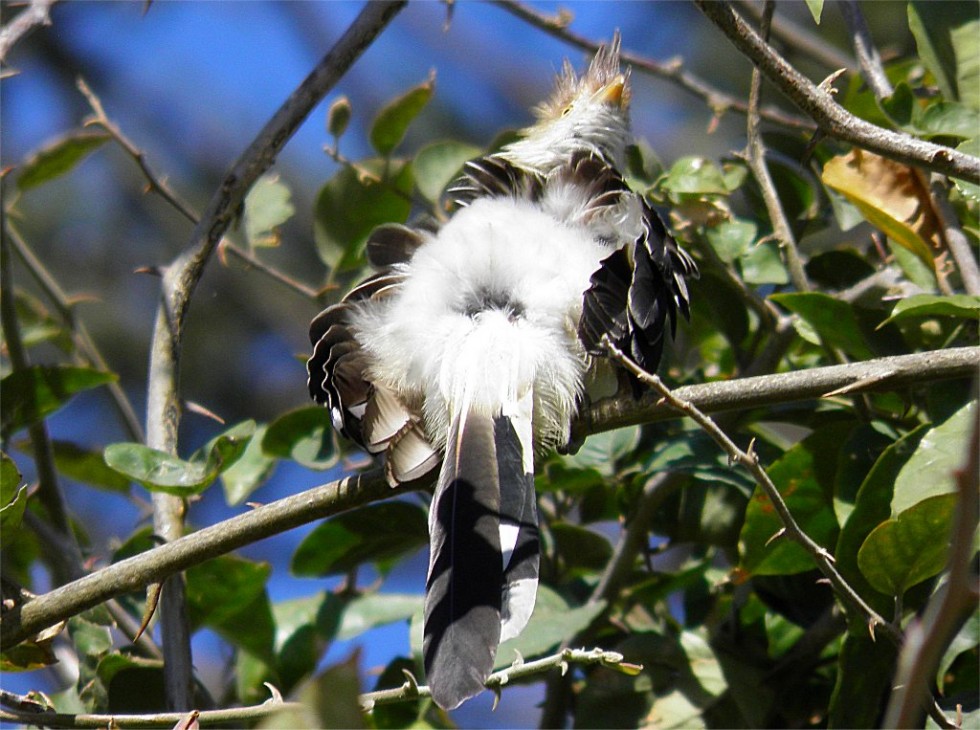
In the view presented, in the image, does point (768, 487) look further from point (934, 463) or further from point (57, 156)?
point (57, 156)

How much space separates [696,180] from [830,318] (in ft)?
1.30

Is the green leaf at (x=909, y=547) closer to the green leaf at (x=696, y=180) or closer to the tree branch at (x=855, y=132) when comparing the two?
the tree branch at (x=855, y=132)

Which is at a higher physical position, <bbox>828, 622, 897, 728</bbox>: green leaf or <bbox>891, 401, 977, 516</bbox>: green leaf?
<bbox>891, 401, 977, 516</bbox>: green leaf

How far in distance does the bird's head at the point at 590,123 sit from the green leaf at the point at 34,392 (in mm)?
972

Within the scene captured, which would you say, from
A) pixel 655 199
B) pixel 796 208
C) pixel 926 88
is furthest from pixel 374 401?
pixel 926 88

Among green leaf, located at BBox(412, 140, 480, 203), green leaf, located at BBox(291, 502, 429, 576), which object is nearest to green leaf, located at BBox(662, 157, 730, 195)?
Answer: green leaf, located at BBox(412, 140, 480, 203)

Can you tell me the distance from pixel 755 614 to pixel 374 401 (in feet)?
2.68

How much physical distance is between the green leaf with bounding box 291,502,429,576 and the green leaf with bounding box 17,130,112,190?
0.93m

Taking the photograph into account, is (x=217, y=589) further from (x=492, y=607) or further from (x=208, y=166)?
(x=208, y=166)

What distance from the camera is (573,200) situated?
79.1 inches

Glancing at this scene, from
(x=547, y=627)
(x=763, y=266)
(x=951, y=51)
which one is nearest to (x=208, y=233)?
(x=547, y=627)

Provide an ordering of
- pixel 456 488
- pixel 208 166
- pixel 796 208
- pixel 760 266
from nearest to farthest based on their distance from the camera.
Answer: pixel 456 488 → pixel 760 266 → pixel 796 208 → pixel 208 166

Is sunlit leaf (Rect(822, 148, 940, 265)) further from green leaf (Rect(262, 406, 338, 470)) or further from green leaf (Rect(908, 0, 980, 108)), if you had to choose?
green leaf (Rect(262, 406, 338, 470))

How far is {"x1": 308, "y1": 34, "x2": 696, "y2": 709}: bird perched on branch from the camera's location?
150 centimetres
